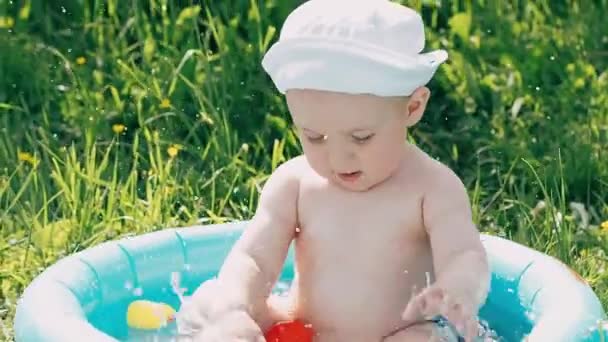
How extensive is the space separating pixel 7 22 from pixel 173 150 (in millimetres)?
1067

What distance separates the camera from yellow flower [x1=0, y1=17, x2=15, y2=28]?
484 cm

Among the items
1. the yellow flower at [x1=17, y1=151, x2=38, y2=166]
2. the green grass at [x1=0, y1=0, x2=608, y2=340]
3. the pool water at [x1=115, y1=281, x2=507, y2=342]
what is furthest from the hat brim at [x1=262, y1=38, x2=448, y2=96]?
the yellow flower at [x1=17, y1=151, x2=38, y2=166]

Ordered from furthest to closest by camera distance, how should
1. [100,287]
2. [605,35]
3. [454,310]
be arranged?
[605,35], [100,287], [454,310]

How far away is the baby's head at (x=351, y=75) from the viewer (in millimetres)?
2666

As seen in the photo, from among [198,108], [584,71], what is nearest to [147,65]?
[198,108]

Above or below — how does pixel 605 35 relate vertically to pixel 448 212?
below

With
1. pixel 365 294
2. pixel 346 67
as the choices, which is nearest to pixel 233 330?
pixel 365 294

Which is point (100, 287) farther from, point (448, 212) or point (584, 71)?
point (584, 71)

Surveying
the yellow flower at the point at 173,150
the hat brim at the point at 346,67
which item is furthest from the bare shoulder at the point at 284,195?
the yellow flower at the point at 173,150

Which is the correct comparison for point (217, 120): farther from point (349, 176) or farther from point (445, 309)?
point (445, 309)

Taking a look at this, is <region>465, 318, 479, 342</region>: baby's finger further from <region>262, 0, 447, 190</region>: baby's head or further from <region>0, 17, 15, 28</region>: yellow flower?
<region>0, 17, 15, 28</region>: yellow flower

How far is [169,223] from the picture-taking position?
150 inches

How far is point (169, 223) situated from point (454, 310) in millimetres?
1331

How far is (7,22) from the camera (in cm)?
485
